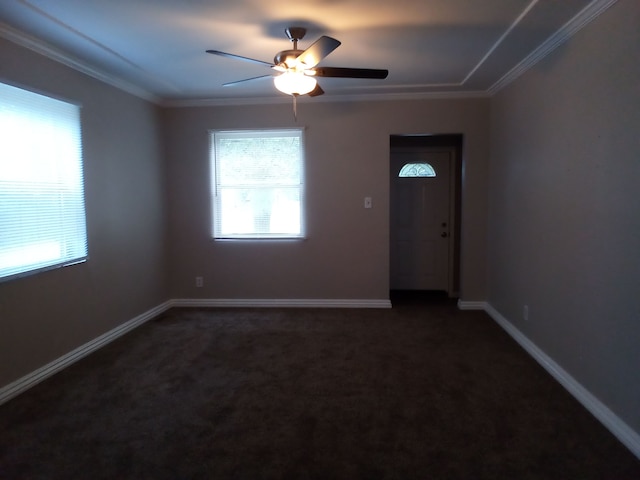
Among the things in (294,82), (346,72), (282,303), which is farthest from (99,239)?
(346,72)

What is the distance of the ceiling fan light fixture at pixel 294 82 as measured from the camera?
2.78 metres

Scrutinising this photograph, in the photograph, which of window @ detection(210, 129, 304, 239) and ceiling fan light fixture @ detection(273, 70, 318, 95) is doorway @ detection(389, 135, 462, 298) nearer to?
window @ detection(210, 129, 304, 239)

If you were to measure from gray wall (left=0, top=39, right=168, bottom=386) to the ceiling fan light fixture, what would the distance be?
1804 mm

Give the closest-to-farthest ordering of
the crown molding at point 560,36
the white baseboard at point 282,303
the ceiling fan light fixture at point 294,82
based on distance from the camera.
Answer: the crown molding at point 560,36 < the ceiling fan light fixture at point 294,82 < the white baseboard at point 282,303

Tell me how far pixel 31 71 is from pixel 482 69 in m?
3.70

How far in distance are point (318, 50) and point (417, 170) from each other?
322 centimetres

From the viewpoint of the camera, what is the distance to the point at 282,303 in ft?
15.8

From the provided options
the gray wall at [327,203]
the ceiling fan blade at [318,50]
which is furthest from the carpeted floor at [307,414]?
the ceiling fan blade at [318,50]

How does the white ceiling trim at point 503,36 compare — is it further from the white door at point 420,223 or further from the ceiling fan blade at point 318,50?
the white door at point 420,223

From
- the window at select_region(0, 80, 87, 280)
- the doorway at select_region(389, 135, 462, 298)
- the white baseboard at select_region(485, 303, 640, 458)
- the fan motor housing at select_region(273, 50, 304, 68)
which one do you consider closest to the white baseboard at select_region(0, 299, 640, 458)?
the white baseboard at select_region(485, 303, 640, 458)

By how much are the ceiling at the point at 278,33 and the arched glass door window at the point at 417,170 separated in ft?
5.05

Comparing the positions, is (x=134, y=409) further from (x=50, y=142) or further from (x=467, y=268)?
(x=467, y=268)

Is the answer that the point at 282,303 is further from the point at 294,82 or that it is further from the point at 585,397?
the point at 585,397

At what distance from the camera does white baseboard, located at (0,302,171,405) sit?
2.69 m
